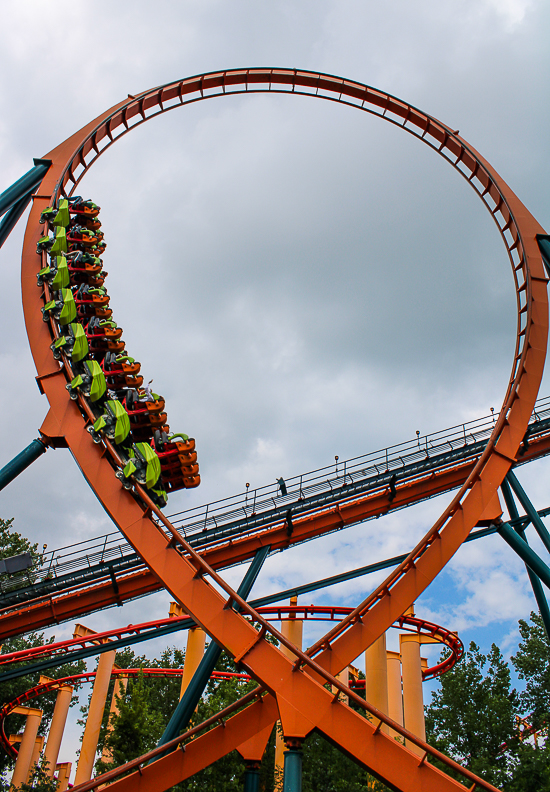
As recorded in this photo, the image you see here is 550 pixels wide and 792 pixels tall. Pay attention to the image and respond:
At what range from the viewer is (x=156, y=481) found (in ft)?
33.2

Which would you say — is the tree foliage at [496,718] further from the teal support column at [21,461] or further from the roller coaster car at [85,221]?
the roller coaster car at [85,221]

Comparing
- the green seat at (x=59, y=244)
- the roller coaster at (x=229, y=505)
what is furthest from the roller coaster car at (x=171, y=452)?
the green seat at (x=59, y=244)

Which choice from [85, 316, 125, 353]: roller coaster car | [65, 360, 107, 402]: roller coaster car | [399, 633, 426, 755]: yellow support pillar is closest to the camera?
[65, 360, 107, 402]: roller coaster car

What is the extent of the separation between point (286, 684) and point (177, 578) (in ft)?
6.83

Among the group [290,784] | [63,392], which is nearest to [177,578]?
[290,784]

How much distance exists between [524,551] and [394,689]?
9.60 meters

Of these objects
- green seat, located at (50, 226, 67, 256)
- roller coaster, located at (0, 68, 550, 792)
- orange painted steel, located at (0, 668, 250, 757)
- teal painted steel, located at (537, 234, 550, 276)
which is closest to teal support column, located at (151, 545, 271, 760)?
roller coaster, located at (0, 68, 550, 792)

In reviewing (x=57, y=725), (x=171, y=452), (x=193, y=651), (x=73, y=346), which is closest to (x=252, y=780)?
(x=171, y=452)

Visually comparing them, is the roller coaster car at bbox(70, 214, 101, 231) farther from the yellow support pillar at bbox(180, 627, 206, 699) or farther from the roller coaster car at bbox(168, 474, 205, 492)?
the yellow support pillar at bbox(180, 627, 206, 699)

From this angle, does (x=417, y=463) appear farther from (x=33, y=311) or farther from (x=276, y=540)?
(x=33, y=311)

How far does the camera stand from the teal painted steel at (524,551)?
34.7ft

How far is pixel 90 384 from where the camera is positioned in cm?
1069

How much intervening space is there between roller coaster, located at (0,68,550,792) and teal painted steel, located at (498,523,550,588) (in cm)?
4

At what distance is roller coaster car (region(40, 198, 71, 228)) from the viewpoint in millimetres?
12766
